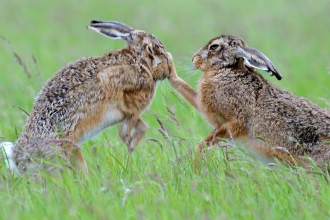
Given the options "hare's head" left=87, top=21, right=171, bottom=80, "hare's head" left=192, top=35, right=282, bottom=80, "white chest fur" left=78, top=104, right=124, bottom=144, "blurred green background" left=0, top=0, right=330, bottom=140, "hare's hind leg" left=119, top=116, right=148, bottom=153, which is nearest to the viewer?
"white chest fur" left=78, top=104, right=124, bottom=144

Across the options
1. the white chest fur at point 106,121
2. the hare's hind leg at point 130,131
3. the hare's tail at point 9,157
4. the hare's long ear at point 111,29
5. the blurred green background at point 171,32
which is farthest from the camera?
the blurred green background at point 171,32

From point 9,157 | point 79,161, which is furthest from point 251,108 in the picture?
Answer: point 9,157

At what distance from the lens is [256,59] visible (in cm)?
656

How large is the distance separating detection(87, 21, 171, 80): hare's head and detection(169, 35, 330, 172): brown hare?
0.58 ft

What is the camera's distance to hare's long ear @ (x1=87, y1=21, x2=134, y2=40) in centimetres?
718

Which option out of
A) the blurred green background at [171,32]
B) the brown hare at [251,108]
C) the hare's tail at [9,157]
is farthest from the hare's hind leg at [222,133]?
the blurred green background at [171,32]

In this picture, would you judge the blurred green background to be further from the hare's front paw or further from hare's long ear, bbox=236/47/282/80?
hare's long ear, bbox=236/47/282/80

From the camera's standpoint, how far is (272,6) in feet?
59.1

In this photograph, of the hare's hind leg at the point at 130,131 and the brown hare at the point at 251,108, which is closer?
the brown hare at the point at 251,108

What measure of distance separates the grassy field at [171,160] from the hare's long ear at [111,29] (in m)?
0.64

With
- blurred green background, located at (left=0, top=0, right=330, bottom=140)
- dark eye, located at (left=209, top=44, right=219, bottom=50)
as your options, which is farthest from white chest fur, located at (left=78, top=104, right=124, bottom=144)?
blurred green background, located at (left=0, top=0, right=330, bottom=140)

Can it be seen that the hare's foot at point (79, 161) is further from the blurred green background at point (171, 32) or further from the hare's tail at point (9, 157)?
the blurred green background at point (171, 32)

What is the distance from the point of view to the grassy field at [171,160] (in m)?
4.89

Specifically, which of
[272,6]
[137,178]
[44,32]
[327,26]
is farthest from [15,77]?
[272,6]
